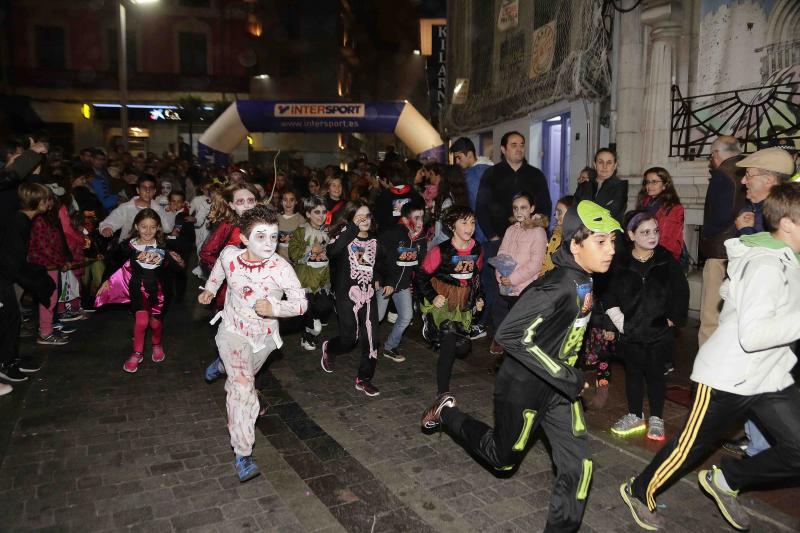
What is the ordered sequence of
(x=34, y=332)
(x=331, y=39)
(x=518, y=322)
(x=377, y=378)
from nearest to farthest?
(x=518, y=322) < (x=377, y=378) < (x=34, y=332) < (x=331, y=39)

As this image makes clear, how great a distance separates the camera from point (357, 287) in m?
6.29

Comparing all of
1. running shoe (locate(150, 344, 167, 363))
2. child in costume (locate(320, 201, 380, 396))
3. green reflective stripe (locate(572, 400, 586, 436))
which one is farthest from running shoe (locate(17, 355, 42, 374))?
green reflective stripe (locate(572, 400, 586, 436))

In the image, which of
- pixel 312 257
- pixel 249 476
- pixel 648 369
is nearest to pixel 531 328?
Answer: pixel 648 369

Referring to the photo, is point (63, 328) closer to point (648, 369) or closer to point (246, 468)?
point (246, 468)

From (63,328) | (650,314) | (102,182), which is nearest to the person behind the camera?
(650,314)

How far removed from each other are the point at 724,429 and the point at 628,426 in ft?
4.91

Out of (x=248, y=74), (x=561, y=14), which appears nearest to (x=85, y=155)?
(x=561, y=14)

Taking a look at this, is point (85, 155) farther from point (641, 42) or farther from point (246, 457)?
point (641, 42)

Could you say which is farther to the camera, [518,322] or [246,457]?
[246,457]

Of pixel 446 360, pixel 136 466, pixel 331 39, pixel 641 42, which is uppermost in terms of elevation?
pixel 331 39

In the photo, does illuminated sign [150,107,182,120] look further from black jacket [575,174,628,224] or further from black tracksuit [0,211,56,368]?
black jacket [575,174,628,224]

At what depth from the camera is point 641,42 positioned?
33.1 feet

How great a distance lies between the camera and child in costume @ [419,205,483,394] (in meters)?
5.76

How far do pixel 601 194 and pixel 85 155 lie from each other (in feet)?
31.5
